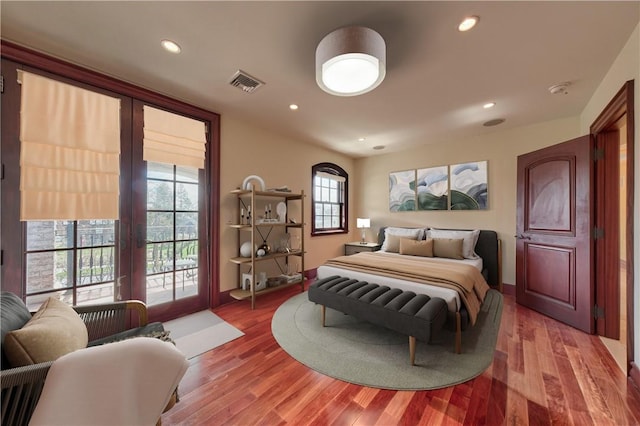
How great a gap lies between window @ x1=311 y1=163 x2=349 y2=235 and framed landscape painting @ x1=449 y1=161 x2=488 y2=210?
2.11m

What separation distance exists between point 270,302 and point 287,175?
6.66 ft

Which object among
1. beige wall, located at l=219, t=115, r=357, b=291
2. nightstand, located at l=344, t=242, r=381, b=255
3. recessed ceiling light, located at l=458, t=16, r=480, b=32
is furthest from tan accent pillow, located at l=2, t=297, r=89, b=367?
nightstand, located at l=344, t=242, r=381, b=255

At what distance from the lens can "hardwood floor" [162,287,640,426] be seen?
1.40 m

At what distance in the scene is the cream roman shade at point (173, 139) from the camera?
2.54m

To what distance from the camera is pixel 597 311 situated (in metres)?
2.33

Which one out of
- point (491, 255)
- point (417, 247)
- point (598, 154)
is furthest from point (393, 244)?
point (598, 154)

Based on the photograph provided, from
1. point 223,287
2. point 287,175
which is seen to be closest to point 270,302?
point 223,287

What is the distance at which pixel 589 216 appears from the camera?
2369 mm

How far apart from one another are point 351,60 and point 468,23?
33.0 inches

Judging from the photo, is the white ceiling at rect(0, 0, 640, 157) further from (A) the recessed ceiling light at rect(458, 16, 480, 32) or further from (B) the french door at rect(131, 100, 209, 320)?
(B) the french door at rect(131, 100, 209, 320)

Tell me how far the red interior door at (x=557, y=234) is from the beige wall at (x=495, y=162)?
0.49 metres

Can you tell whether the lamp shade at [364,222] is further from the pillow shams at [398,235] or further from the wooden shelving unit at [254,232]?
the wooden shelving unit at [254,232]

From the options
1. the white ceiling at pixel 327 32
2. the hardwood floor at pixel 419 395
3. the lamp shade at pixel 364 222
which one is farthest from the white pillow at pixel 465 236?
the white ceiling at pixel 327 32

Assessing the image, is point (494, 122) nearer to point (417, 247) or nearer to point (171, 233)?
point (417, 247)
